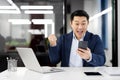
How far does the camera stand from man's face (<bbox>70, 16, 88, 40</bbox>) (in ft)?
8.77

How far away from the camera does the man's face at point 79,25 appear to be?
2.67 meters

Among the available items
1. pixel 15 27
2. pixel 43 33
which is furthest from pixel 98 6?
pixel 15 27

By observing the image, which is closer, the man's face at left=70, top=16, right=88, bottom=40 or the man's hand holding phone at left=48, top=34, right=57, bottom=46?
the man's hand holding phone at left=48, top=34, right=57, bottom=46

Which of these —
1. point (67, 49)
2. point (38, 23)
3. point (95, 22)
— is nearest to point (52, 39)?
point (67, 49)

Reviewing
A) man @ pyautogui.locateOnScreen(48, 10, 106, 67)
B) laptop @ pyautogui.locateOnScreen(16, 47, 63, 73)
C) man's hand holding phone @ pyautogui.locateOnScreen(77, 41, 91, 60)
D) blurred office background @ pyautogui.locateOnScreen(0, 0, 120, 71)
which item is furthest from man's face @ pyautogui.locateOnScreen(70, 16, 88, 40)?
blurred office background @ pyautogui.locateOnScreen(0, 0, 120, 71)

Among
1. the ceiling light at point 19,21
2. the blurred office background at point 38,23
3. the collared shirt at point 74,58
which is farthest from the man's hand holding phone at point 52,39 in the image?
the ceiling light at point 19,21

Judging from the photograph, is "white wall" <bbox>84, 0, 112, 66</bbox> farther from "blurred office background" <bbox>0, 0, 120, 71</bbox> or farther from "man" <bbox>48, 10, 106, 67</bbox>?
"man" <bbox>48, 10, 106, 67</bbox>

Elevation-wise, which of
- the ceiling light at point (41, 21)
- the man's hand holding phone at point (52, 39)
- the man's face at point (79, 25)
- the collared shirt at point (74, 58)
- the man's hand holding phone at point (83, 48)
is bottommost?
the collared shirt at point (74, 58)

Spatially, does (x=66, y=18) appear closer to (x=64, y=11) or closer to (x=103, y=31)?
(x=64, y=11)

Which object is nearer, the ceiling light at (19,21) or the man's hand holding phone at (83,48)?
the man's hand holding phone at (83,48)

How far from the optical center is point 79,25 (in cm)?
267

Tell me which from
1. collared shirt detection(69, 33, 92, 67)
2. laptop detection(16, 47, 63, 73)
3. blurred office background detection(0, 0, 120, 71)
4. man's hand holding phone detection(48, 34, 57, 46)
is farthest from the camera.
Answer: blurred office background detection(0, 0, 120, 71)

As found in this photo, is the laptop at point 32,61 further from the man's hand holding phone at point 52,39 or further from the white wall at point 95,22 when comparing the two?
the white wall at point 95,22

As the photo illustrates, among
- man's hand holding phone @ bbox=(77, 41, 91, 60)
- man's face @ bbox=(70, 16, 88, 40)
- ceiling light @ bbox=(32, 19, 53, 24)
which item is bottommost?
man's hand holding phone @ bbox=(77, 41, 91, 60)
